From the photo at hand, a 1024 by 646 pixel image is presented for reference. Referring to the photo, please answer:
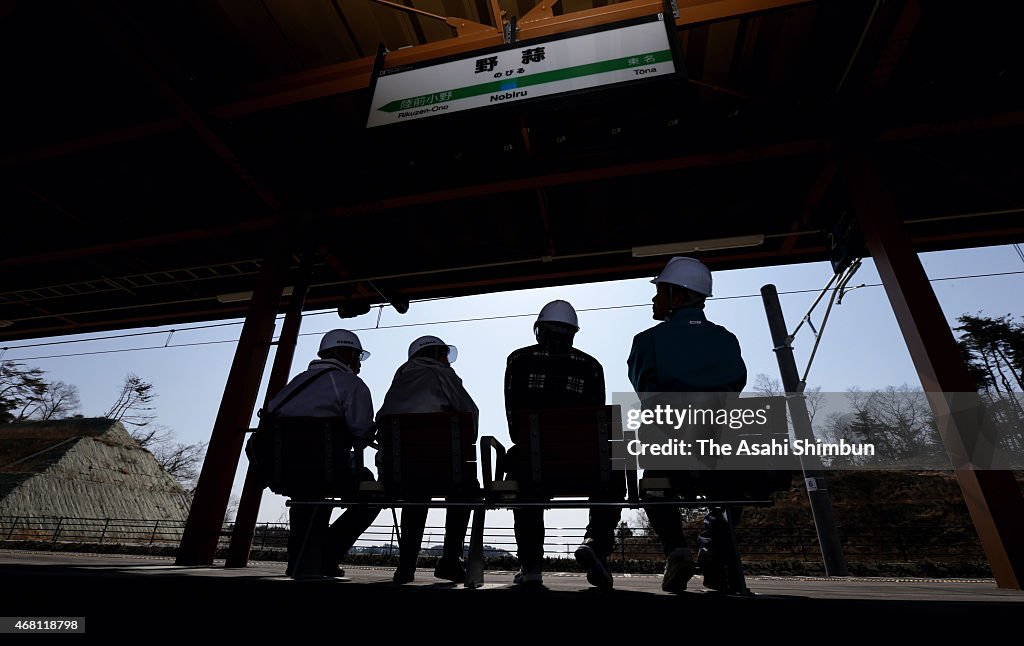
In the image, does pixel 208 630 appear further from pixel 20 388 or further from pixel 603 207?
pixel 20 388

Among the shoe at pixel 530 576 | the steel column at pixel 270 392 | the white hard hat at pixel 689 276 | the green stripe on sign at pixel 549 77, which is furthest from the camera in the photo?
the steel column at pixel 270 392

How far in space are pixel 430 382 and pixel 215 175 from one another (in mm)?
6459

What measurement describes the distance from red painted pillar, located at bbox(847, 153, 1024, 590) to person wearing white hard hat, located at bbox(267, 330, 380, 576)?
5.19m

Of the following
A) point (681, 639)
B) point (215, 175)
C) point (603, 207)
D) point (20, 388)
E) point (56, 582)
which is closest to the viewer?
point (681, 639)

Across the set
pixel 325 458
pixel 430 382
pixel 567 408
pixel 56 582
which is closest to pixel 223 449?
pixel 325 458

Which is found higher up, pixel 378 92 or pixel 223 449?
pixel 378 92

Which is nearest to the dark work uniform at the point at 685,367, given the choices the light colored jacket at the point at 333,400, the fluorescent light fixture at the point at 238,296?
the light colored jacket at the point at 333,400

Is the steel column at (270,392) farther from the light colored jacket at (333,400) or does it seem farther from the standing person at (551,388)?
the standing person at (551,388)

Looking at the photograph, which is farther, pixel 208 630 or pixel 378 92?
pixel 378 92


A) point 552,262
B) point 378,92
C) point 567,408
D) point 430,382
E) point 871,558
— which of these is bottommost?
point 871,558

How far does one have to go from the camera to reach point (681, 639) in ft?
3.69

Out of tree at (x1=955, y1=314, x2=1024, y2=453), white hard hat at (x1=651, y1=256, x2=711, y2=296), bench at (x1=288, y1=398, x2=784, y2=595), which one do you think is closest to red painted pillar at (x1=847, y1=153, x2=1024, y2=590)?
bench at (x1=288, y1=398, x2=784, y2=595)

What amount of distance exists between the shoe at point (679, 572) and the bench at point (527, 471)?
19 centimetres

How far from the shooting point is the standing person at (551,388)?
272 cm
